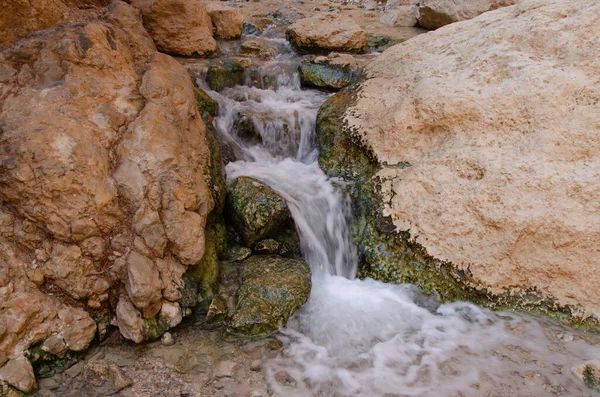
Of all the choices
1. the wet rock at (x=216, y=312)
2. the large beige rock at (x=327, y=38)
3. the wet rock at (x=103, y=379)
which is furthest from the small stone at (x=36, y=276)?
the large beige rock at (x=327, y=38)

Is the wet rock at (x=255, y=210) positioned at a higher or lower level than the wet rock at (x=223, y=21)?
lower

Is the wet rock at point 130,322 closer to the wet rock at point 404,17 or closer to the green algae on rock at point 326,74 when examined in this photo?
the green algae on rock at point 326,74

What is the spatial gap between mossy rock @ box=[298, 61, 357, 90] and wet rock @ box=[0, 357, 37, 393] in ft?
18.8

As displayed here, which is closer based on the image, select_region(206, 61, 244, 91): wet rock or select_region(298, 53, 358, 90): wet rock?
select_region(206, 61, 244, 91): wet rock

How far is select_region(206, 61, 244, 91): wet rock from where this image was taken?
677 centimetres

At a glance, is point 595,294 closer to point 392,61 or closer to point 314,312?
point 314,312

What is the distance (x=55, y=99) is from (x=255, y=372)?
2960 mm

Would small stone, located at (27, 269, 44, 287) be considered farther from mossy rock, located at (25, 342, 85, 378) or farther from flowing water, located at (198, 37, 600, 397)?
flowing water, located at (198, 37, 600, 397)

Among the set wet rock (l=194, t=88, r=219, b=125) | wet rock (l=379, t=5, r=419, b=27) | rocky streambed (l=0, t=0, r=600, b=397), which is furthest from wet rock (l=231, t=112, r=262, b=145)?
wet rock (l=379, t=5, r=419, b=27)

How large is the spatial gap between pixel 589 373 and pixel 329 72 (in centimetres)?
557

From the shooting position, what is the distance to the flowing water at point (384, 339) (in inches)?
123

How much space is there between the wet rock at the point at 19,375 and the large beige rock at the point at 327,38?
736cm

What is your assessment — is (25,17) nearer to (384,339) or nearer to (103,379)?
(103,379)

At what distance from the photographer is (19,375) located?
286 cm
